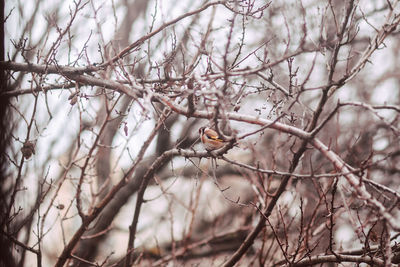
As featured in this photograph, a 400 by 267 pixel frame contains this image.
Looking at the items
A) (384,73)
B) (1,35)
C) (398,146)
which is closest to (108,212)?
(1,35)

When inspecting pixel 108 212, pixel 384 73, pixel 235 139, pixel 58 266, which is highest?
pixel 384 73

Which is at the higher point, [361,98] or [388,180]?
[361,98]

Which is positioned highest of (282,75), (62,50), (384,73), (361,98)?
(384,73)

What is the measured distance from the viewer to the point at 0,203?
2967mm

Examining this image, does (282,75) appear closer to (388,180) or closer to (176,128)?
(176,128)

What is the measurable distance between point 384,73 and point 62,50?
7.60 m

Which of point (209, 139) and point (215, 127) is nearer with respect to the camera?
point (215, 127)

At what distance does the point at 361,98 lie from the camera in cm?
881

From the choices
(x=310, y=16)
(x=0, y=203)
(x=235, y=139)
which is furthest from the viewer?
(x=310, y=16)

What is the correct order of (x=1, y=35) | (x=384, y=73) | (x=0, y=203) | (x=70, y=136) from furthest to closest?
(x=384, y=73) → (x=70, y=136) → (x=1, y=35) → (x=0, y=203)

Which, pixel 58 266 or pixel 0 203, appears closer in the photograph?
pixel 0 203

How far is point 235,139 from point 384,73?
8429 millimetres

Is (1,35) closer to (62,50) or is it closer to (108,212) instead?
(62,50)

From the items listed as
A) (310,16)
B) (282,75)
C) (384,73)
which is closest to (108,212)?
(282,75)
